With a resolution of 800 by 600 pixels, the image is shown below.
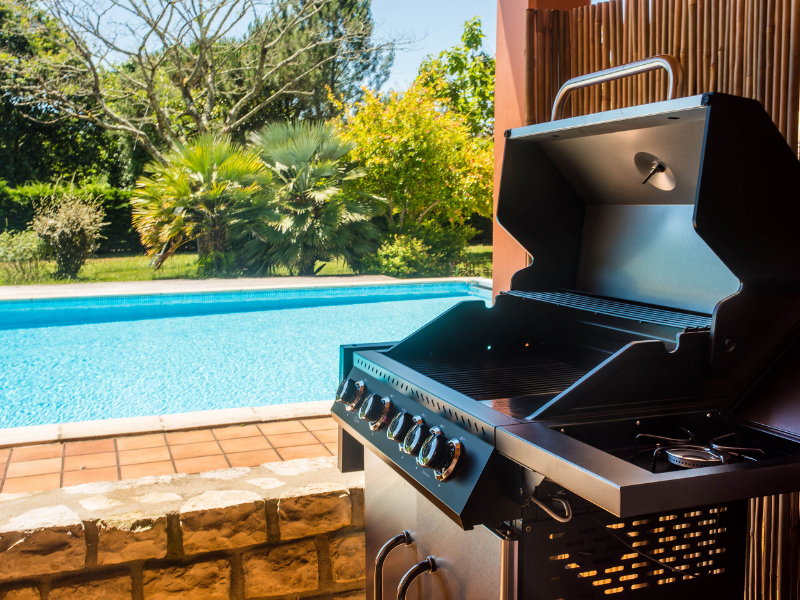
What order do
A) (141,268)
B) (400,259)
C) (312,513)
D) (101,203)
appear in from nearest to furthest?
(312,513), (400,259), (141,268), (101,203)

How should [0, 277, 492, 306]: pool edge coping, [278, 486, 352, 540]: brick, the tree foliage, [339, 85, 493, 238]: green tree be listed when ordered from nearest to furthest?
[278, 486, 352, 540]: brick < [0, 277, 492, 306]: pool edge coping < [339, 85, 493, 238]: green tree < the tree foliage

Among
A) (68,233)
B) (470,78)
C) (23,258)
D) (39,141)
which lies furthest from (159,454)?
(39,141)

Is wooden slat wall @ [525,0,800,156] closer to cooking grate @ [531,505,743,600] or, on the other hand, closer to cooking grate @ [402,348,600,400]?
cooking grate @ [402,348,600,400]

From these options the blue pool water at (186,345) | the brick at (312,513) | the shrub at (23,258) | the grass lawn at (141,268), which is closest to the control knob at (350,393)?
the brick at (312,513)

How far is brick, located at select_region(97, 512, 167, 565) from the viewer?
1935 mm

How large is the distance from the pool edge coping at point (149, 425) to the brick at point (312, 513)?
1.00 m

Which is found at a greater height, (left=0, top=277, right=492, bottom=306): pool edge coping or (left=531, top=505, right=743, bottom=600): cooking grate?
(left=531, top=505, right=743, bottom=600): cooking grate

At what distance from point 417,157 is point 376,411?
10777 millimetres

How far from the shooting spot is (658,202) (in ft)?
4.82

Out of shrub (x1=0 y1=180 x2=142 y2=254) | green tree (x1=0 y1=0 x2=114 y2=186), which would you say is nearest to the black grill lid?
shrub (x1=0 y1=180 x2=142 y2=254)

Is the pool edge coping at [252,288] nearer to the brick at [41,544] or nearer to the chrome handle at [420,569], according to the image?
the brick at [41,544]

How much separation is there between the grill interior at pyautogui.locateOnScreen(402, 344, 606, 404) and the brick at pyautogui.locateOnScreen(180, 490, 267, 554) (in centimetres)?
87

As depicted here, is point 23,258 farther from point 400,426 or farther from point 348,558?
point 400,426

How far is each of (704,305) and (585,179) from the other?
449 mm
